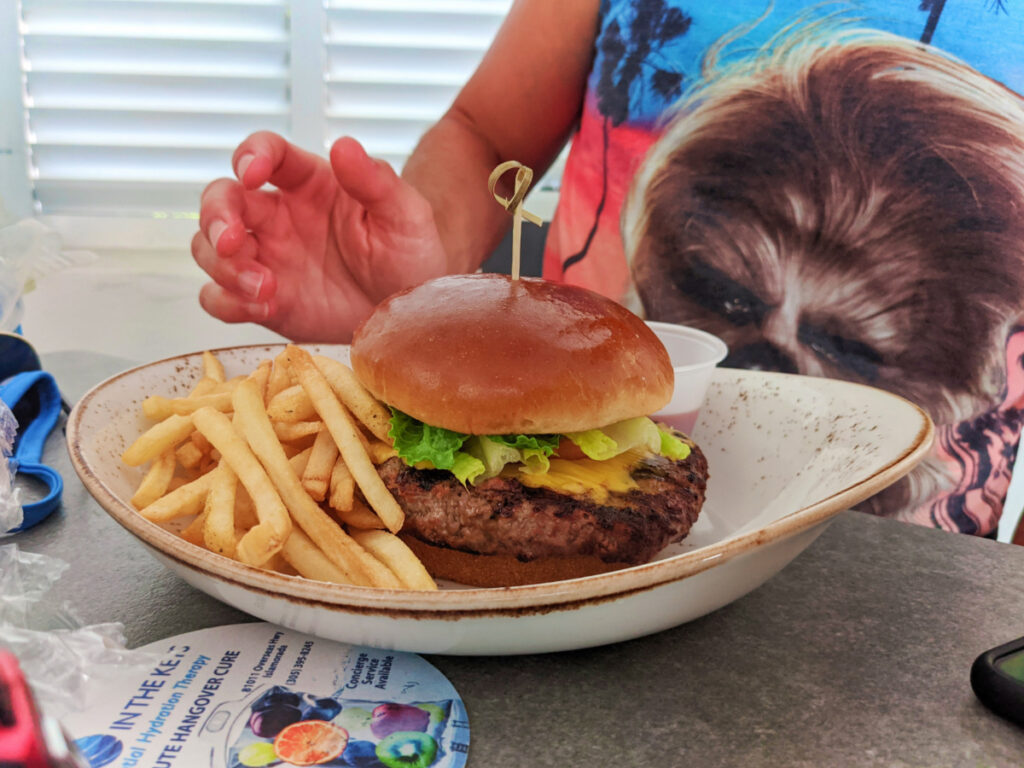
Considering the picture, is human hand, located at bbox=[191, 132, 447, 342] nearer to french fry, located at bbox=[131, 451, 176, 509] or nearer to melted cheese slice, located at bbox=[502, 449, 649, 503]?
french fry, located at bbox=[131, 451, 176, 509]

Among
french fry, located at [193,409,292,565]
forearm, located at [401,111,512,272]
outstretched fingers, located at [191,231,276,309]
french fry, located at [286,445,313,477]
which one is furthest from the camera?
forearm, located at [401,111,512,272]

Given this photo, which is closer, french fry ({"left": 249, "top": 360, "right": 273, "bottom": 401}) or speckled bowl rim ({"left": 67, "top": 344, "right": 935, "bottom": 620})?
speckled bowl rim ({"left": 67, "top": 344, "right": 935, "bottom": 620})

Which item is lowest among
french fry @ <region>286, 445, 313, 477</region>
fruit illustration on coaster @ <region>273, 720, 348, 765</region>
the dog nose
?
the dog nose

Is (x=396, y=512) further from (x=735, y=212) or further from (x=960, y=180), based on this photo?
(x=960, y=180)

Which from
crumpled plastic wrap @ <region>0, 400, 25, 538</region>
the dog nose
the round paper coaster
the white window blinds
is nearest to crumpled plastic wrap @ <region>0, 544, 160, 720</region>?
the round paper coaster

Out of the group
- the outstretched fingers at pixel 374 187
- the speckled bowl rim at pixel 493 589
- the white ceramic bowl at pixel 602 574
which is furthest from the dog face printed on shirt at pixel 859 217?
the speckled bowl rim at pixel 493 589

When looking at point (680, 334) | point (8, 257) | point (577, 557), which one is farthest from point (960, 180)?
point (8, 257)

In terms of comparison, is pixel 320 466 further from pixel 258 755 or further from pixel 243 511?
pixel 258 755
